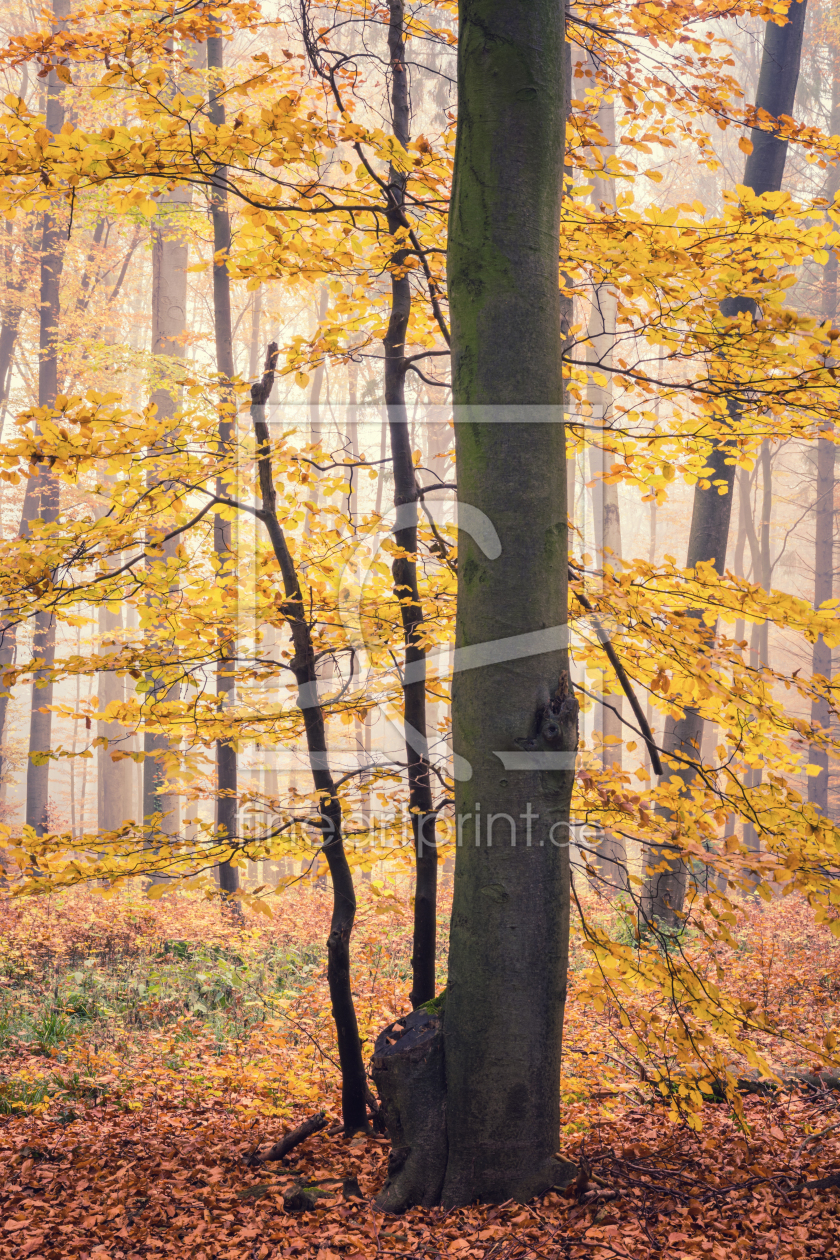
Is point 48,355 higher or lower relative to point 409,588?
higher

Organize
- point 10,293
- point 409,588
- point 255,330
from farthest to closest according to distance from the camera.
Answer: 1. point 255,330
2. point 10,293
3. point 409,588

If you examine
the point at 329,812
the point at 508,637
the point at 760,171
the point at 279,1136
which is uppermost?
the point at 760,171

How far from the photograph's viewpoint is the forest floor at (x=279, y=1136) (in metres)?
2.74

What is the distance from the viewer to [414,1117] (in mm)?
2900

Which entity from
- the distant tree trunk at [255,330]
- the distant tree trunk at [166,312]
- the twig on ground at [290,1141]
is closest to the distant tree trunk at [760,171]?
the twig on ground at [290,1141]

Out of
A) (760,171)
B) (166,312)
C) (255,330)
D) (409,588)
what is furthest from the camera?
(255,330)

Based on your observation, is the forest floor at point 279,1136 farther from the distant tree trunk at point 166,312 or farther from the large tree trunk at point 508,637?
the distant tree trunk at point 166,312

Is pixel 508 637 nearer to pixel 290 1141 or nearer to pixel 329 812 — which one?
pixel 329 812

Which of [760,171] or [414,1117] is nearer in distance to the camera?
[414,1117]

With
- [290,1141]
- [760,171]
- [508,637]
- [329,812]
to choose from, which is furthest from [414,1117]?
[760,171]

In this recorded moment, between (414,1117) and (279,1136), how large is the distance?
153cm

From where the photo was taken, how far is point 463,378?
303cm

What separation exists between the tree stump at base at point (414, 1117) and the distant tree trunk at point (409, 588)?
36.2 inches

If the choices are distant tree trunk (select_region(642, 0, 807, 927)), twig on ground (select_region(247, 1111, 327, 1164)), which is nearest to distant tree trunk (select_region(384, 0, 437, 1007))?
twig on ground (select_region(247, 1111, 327, 1164))
